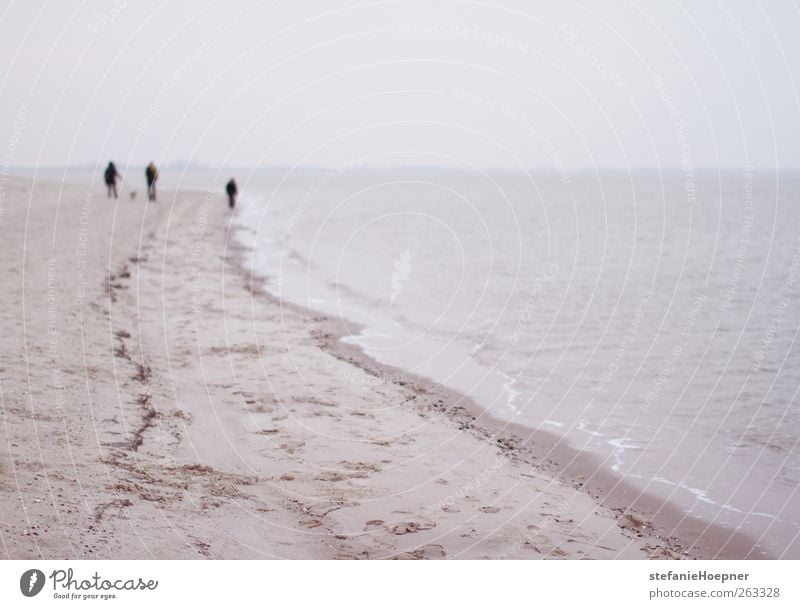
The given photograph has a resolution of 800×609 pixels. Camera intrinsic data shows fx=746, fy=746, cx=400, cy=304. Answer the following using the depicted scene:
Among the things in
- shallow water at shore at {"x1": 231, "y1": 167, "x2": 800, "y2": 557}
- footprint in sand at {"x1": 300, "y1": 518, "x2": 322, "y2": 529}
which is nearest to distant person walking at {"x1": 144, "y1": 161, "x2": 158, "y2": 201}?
shallow water at shore at {"x1": 231, "y1": 167, "x2": 800, "y2": 557}

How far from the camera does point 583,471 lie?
8156 mm

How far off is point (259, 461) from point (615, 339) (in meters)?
9.15

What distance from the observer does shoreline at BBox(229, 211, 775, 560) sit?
667 centimetres

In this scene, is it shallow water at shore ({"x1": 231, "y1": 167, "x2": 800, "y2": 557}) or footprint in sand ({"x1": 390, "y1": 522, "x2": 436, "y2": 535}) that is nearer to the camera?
footprint in sand ({"x1": 390, "y1": 522, "x2": 436, "y2": 535})

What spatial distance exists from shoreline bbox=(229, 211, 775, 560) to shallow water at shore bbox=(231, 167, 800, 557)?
23 centimetres

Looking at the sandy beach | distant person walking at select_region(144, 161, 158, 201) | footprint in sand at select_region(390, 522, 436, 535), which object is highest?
distant person walking at select_region(144, 161, 158, 201)

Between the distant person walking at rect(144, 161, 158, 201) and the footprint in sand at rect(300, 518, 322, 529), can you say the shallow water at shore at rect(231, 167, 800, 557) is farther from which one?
the distant person walking at rect(144, 161, 158, 201)

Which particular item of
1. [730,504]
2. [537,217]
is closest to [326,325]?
[730,504]

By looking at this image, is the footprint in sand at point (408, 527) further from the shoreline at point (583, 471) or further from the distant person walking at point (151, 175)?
the distant person walking at point (151, 175)
